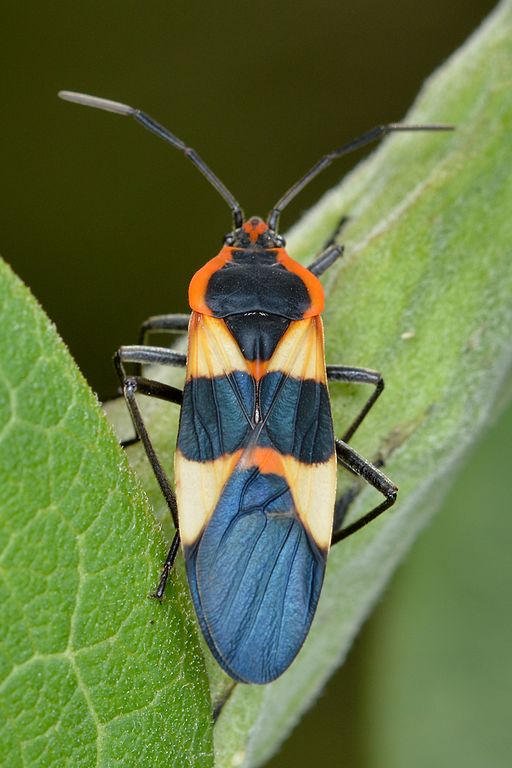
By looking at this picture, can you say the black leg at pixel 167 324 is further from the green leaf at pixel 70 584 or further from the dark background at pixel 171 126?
the green leaf at pixel 70 584

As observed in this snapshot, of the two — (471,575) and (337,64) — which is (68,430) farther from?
(337,64)

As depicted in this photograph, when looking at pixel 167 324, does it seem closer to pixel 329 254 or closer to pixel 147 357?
pixel 147 357

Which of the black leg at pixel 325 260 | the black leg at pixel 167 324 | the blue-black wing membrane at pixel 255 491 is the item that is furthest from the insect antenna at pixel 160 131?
the blue-black wing membrane at pixel 255 491

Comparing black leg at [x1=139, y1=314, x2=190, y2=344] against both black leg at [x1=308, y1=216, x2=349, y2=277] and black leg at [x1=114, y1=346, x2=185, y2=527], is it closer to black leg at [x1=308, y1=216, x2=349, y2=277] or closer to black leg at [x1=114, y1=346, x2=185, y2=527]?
black leg at [x1=114, y1=346, x2=185, y2=527]

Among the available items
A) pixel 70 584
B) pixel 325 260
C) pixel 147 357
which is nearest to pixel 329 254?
pixel 325 260

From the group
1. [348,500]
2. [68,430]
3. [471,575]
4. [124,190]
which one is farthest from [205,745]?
[124,190]

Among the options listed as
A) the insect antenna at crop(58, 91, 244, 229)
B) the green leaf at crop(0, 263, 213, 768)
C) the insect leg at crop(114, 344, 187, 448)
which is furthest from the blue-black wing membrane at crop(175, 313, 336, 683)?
the insect antenna at crop(58, 91, 244, 229)

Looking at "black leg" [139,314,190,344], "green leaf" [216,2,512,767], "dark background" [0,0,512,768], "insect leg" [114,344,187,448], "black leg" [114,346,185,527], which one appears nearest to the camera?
"black leg" [114,346,185,527]
